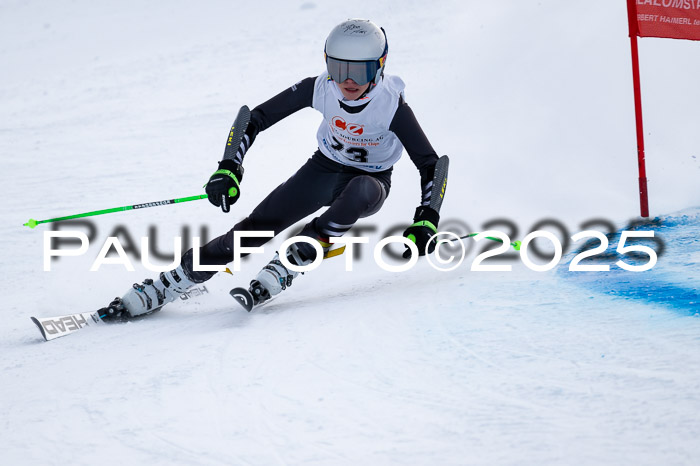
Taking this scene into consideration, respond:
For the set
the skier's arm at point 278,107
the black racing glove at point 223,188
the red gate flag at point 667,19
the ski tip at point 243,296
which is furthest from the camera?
the red gate flag at point 667,19

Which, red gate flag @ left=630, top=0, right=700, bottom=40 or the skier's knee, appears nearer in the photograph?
the skier's knee

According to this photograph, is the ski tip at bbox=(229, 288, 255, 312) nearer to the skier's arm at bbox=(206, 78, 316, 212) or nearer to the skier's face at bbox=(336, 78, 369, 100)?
the skier's arm at bbox=(206, 78, 316, 212)

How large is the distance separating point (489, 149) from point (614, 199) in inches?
61.9

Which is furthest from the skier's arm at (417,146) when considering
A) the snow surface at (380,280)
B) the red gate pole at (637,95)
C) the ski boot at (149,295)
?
the red gate pole at (637,95)

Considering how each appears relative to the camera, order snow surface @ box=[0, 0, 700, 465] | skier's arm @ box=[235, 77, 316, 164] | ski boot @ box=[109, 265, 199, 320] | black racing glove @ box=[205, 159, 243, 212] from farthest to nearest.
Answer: skier's arm @ box=[235, 77, 316, 164] < ski boot @ box=[109, 265, 199, 320] < black racing glove @ box=[205, 159, 243, 212] < snow surface @ box=[0, 0, 700, 465]

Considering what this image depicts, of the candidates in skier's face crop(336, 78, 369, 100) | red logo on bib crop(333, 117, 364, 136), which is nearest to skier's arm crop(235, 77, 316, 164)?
red logo on bib crop(333, 117, 364, 136)

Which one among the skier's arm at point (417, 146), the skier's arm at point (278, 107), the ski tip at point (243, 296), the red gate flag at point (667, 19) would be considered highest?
the red gate flag at point (667, 19)

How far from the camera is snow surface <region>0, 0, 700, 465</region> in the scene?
90.7 inches

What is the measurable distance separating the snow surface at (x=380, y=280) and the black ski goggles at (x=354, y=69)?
3.64ft

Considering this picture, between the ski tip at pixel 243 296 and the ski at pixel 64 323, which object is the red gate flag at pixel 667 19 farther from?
the ski at pixel 64 323

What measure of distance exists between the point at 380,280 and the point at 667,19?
8.17 ft

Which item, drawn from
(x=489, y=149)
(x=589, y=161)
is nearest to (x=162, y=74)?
(x=489, y=149)

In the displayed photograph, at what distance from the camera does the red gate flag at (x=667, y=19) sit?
4.82m

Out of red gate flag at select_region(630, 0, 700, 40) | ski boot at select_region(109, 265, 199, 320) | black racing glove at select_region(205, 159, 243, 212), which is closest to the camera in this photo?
black racing glove at select_region(205, 159, 243, 212)
